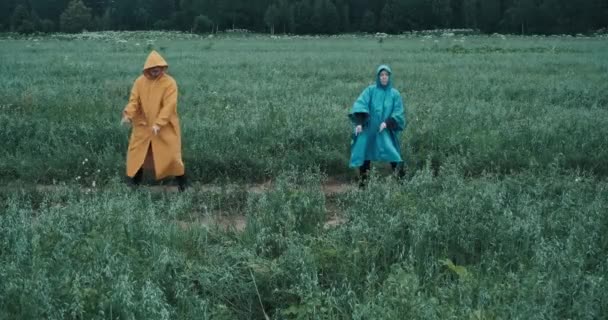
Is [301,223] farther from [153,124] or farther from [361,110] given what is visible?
[153,124]

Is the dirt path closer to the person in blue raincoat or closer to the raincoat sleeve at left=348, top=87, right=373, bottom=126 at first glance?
the person in blue raincoat

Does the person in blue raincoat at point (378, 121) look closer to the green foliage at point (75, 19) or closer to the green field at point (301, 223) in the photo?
the green field at point (301, 223)

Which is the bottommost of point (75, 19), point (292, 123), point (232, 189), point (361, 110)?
point (232, 189)

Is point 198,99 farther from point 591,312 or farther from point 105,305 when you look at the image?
point 591,312

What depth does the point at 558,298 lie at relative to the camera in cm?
416

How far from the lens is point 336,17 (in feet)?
264

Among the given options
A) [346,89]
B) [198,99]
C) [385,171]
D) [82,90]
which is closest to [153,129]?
[385,171]

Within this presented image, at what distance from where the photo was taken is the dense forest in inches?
2820

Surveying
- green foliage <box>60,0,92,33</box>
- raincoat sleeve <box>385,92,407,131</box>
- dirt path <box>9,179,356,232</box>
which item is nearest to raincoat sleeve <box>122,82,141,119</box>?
dirt path <box>9,179,356,232</box>

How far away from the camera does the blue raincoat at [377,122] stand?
8.05 m

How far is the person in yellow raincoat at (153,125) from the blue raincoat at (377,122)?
2.33 m

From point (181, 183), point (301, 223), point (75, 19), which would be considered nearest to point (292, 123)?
point (181, 183)

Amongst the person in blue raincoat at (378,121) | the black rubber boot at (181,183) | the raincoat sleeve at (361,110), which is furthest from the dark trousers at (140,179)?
the raincoat sleeve at (361,110)

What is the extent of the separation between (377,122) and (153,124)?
116 inches
